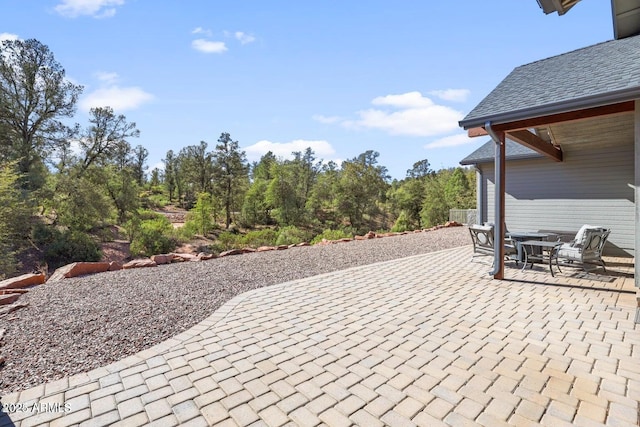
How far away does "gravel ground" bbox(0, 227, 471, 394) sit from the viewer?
2.58m

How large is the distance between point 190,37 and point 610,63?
852 cm

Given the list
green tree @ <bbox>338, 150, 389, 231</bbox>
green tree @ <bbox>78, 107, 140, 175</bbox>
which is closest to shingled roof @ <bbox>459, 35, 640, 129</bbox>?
green tree @ <bbox>78, 107, 140, 175</bbox>

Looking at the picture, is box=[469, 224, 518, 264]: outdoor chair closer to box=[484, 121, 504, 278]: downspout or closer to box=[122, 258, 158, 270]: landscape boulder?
box=[484, 121, 504, 278]: downspout

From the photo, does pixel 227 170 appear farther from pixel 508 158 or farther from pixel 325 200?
pixel 508 158

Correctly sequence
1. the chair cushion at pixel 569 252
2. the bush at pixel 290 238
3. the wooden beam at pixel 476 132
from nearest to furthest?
the chair cushion at pixel 569 252, the wooden beam at pixel 476 132, the bush at pixel 290 238

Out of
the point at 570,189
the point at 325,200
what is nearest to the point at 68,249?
the point at 570,189

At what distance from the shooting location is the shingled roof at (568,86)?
3949 millimetres

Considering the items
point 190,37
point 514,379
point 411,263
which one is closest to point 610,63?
point 411,263

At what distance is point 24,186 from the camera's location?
510 inches

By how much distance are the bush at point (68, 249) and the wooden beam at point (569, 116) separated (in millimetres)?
14867

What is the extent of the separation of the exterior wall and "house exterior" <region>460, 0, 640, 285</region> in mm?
18

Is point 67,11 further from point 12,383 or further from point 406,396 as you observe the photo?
A: point 406,396

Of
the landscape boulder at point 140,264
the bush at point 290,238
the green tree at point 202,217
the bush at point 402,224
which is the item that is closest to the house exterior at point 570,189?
the landscape boulder at point 140,264

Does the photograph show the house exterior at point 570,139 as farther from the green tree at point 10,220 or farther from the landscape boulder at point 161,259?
the green tree at point 10,220
